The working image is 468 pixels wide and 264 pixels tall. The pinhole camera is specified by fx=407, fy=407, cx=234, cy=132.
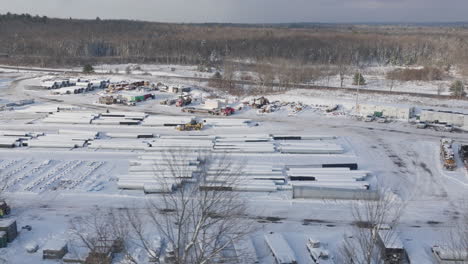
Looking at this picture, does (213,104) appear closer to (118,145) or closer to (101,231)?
(118,145)

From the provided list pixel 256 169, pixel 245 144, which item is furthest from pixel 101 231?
pixel 245 144

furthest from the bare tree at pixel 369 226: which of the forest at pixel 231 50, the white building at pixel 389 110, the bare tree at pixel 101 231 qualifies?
the forest at pixel 231 50

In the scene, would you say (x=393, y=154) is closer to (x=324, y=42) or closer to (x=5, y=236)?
(x=5, y=236)

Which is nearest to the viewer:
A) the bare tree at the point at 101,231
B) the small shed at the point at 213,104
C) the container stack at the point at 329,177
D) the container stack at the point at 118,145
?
the bare tree at the point at 101,231

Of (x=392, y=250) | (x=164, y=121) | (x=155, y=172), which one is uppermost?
(x=164, y=121)

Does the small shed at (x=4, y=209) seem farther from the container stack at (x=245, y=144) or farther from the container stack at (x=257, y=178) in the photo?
the container stack at (x=245, y=144)

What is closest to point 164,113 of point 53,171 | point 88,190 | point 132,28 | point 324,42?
point 53,171
